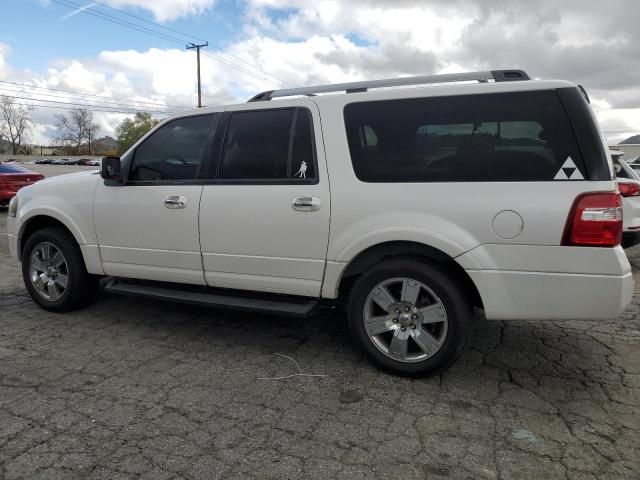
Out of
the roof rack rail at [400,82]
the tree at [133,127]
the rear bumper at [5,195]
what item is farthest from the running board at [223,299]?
the tree at [133,127]

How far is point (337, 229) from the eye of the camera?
11.1 feet

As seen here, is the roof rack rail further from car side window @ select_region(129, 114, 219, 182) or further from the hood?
the hood

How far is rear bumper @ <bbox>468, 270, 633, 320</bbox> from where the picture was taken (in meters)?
2.86

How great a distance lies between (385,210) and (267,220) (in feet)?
2.87

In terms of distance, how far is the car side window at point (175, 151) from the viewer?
401 cm

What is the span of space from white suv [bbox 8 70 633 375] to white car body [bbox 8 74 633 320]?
0.04 feet

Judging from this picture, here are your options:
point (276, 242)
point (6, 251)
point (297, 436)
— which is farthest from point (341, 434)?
A: point (6, 251)

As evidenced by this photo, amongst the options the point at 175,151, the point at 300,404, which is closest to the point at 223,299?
the point at 300,404

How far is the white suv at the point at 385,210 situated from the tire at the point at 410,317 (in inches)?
0.4

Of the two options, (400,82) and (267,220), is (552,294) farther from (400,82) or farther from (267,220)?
(267,220)

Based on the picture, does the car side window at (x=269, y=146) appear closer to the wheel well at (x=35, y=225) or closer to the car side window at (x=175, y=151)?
the car side window at (x=175, y=151)

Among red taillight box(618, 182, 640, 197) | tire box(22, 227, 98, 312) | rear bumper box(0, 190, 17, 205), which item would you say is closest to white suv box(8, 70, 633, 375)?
tire box(22, 227, 98, 312)

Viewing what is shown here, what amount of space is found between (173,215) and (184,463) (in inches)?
80.6

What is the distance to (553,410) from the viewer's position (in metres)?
2.93
